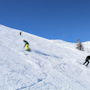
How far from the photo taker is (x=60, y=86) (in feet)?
39.8

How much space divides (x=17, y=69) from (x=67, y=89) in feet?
14.6

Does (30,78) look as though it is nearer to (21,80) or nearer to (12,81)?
(21,80)

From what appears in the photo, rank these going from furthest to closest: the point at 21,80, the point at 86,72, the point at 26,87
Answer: the point at 86,72 → the point at 21,80 → the point at 26,87

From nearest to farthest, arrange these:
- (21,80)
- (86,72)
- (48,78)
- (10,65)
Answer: (21,80)
(48,78)
(10,65)
(86,72)

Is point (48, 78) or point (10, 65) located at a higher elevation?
point (10, 65)

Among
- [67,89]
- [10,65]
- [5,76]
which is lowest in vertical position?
[67,89]

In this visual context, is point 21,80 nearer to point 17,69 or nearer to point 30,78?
point 30,78

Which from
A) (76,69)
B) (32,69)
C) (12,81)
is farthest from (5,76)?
(76,69)

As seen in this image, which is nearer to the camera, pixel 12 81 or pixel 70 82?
pixel 12 81

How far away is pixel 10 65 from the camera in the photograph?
14133 mm

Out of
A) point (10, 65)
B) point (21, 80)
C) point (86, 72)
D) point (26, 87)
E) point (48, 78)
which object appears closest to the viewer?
point (26, 87)

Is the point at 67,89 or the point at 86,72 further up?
the point at 86,72

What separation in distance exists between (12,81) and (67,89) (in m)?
4.00

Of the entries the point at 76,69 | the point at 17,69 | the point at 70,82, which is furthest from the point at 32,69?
the point at 76,69
